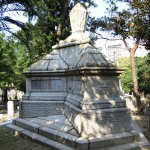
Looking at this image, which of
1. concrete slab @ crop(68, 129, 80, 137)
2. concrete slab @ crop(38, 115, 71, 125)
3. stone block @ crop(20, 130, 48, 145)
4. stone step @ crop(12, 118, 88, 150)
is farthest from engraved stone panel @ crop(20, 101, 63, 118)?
concrete slab @ crop(68, 129, 80, 137)

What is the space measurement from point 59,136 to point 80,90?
1.41m

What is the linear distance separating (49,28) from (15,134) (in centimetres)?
1059

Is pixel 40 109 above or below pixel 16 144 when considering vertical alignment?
above

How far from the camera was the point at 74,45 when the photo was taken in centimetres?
789

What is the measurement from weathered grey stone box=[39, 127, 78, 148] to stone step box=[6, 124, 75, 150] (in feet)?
0.32

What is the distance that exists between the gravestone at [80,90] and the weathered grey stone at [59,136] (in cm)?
33

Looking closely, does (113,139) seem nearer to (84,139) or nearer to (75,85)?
(84,139)

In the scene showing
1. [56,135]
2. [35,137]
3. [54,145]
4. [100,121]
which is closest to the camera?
[54,145]

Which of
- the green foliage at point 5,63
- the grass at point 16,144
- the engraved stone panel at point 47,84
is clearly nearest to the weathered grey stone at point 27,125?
the grass at point 16,144

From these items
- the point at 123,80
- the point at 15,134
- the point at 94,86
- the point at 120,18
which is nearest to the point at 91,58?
the point at 94,86

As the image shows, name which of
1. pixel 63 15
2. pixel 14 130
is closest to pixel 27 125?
pixel 14 130

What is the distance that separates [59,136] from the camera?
5.58 metres

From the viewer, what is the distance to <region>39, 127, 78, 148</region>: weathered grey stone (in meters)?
5.26

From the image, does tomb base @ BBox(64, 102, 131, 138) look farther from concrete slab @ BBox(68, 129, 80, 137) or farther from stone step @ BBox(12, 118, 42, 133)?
stone step @ BBox(12, 118, 42, 133)
